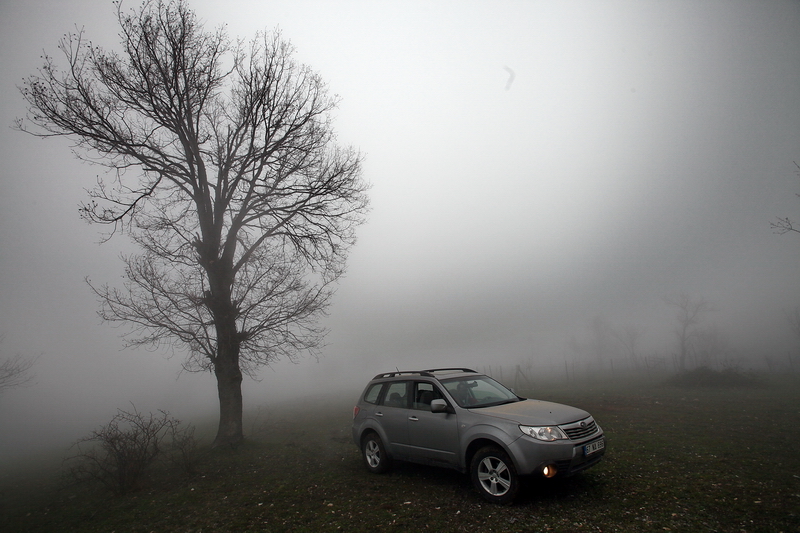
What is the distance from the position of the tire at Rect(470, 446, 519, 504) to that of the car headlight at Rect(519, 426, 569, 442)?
529 mm

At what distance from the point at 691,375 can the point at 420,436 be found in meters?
24.3

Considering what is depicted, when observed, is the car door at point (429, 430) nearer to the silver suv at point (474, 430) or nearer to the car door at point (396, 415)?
the silver suv at point (474, 430)

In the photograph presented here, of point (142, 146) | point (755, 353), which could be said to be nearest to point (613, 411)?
point (142, 146)

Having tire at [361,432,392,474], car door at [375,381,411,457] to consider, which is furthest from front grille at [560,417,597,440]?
tire at [361,432,392,474]

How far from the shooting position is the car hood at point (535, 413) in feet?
18.0

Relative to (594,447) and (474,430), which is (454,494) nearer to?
(474,430)

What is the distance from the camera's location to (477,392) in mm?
6980

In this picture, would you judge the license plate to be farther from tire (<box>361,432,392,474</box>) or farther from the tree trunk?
the tree trunk

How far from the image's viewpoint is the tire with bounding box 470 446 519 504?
5.38 metres

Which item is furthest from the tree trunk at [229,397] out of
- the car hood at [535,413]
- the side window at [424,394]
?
the car hood at [535,413]

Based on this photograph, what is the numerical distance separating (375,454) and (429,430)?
1.84m

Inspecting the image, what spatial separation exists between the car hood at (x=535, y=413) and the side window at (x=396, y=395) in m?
1.72

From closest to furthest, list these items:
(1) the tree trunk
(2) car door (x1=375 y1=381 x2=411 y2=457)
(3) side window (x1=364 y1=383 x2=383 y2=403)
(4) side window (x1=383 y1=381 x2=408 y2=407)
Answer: (2) car door (x1=375 y1=381 x2=411 y2=457), (4) side window (x1=383 y1=381 x2=408 y2=407), (3) side window (x1=364 y1=383 x2=383 y2=403), (1) the tree trunk

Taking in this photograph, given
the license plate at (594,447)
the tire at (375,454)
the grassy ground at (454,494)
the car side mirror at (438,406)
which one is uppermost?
the car side mirror at (438,406)
